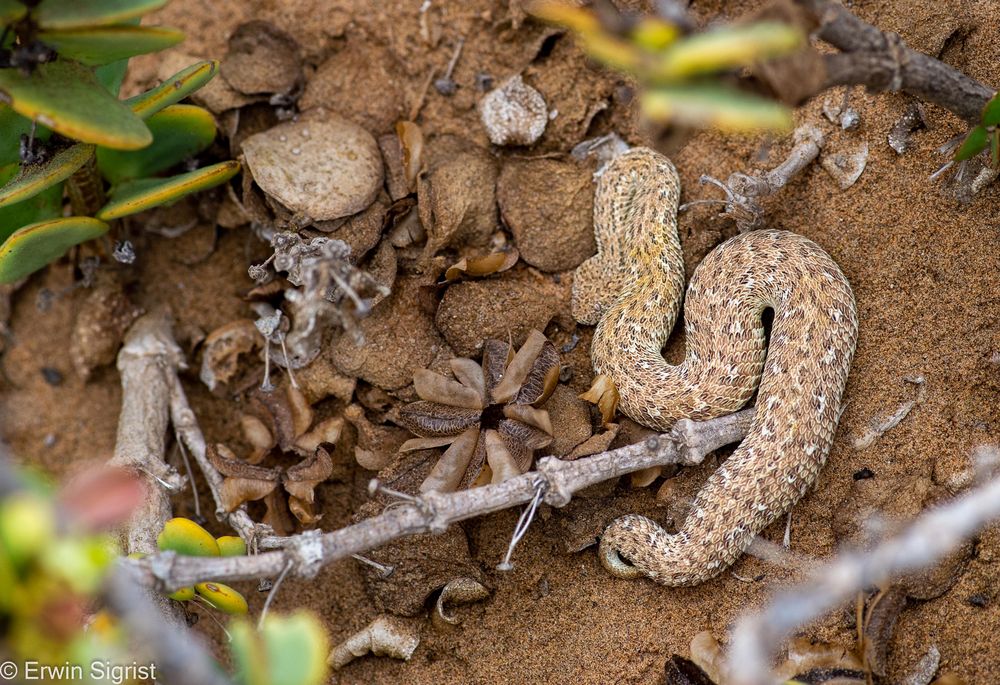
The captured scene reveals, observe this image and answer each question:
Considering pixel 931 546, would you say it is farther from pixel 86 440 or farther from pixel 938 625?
pixel 86 440

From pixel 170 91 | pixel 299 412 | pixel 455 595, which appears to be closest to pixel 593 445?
pixel 455 595

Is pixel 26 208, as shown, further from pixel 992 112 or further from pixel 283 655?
pixel 992 112

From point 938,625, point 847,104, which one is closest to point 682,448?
point 938,625

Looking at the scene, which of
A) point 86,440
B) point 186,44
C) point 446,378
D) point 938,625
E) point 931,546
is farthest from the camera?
point 186,44

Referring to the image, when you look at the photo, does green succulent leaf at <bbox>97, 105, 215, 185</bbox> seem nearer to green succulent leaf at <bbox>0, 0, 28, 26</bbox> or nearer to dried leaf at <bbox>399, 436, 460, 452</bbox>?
green succulent leaf at <bbox>0, 0, 28, 26</bbox>

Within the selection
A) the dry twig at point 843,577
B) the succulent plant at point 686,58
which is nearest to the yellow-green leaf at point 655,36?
the succulent plant at point 686,58

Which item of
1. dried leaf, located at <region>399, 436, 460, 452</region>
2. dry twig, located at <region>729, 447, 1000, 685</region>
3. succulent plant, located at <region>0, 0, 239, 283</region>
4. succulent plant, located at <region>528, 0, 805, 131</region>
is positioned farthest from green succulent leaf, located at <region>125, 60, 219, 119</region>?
dry twig, located at <region>729, 447, 1000, 685</region>
